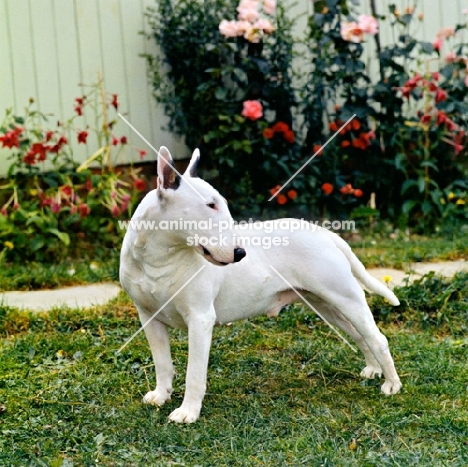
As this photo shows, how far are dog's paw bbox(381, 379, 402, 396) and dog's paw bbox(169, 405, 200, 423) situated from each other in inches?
38.5

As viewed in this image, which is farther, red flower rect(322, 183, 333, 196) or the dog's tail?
red flower rect(322, 183, 333, 196)

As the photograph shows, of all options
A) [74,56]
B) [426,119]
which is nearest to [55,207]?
[74,56]

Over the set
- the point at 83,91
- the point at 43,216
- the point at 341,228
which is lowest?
the point at 341,228

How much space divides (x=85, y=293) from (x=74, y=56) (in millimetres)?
2400

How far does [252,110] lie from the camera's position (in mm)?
7422

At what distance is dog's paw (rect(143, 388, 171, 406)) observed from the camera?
4215 mm

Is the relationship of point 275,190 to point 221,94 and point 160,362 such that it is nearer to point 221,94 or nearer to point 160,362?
point 221,94

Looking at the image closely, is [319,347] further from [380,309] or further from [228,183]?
[228,183]

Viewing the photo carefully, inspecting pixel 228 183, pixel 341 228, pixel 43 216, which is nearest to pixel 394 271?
pixel 341 228

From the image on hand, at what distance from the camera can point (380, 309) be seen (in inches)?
222

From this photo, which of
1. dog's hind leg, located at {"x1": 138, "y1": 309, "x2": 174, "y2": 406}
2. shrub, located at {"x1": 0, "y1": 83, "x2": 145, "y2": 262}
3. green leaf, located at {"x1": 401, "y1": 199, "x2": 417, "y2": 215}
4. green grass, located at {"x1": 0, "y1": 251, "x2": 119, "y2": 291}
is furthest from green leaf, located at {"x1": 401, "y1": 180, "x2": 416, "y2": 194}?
dog's hind leg, located at {"x1": 138, "y1": 309, "x2": 174, "y2": 406}

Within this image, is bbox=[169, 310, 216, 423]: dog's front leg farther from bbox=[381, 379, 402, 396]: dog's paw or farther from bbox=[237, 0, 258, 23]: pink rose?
bbox=[237, 0, 258, 23]: pink rose

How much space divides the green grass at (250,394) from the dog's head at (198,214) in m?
0.80

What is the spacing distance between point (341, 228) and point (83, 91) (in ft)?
8.35
